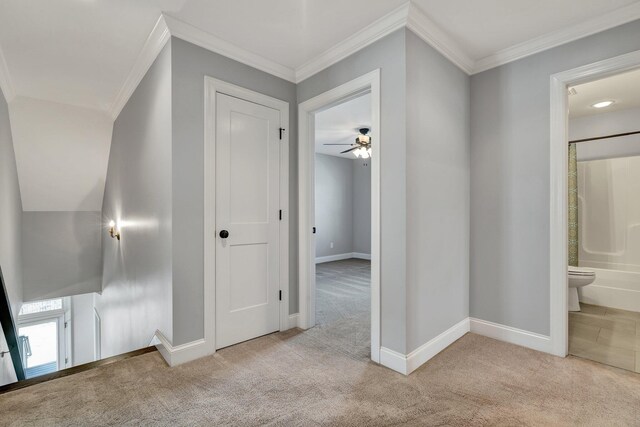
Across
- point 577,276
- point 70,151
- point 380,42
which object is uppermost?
point 380,42

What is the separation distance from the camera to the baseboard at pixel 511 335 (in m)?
2.39

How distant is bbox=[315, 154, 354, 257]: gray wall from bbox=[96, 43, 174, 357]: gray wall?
388 cm

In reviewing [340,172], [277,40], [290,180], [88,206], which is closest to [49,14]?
[277,40]

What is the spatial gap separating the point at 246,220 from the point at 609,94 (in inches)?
154

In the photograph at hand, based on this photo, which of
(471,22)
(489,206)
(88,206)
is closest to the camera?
(471,22)

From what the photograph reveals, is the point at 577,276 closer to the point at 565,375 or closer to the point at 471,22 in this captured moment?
the point at 565,375

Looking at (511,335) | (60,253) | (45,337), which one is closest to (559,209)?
(511,335)

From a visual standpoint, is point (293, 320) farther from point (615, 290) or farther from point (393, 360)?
point (615, 290)

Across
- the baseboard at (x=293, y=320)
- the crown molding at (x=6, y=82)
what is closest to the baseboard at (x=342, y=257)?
the baseboard at (x=293, y=320)

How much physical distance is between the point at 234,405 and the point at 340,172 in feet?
20.2

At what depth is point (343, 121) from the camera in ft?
15.5

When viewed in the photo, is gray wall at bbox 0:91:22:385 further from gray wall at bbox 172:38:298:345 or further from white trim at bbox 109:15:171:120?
gray wall at bbox 172:38:298:345

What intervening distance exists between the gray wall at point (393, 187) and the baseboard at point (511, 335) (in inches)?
42.7

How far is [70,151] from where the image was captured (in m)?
4.00
